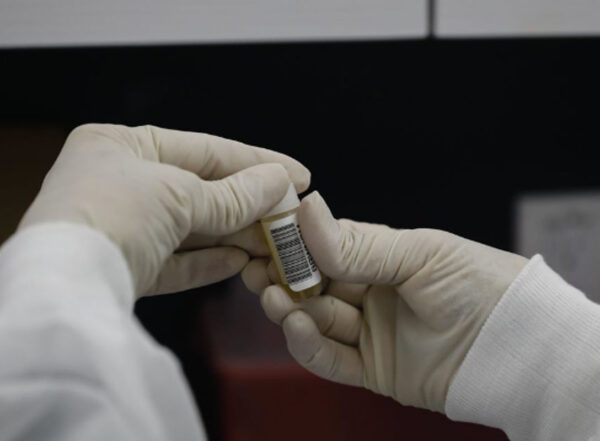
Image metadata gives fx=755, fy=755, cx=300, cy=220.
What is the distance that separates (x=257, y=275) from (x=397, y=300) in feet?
0.67

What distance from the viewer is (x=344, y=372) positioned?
1.05m

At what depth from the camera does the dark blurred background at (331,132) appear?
148 centimetres

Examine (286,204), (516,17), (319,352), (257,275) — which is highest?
(516,17)

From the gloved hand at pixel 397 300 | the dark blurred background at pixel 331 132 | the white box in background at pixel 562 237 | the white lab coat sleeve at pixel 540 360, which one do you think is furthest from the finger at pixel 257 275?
the white box in background at pixel 562 237

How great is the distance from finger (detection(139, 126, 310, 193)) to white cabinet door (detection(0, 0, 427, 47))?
24 centimetres

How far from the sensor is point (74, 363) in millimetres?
504

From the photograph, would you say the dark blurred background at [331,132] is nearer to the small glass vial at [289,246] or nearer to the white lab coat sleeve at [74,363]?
the small glass vial at [289,246]

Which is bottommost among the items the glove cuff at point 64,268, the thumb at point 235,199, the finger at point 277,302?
the finger at point 277,302

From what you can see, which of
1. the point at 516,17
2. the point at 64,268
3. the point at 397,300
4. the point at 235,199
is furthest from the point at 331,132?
the point at 64,268

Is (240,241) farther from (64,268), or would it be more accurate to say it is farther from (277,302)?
(64,268)

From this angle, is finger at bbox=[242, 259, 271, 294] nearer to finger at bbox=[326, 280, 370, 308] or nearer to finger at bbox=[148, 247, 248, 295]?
finger at bbox=[148, 247, 248, 295]

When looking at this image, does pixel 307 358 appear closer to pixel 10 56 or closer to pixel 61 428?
pixel 61 428

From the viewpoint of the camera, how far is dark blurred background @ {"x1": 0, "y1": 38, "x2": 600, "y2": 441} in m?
1.48

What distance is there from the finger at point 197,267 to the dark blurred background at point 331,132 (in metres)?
0.54
